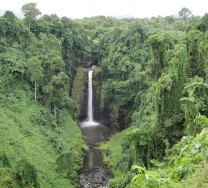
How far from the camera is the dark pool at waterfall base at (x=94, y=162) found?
88.0ft

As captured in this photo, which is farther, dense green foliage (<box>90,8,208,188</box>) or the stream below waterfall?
the stream below waterfall

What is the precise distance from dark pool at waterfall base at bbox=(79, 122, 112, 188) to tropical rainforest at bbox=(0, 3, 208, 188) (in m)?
0.84

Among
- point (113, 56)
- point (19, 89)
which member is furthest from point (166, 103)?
point (113, 56)

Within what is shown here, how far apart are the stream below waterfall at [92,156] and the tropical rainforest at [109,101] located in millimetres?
854

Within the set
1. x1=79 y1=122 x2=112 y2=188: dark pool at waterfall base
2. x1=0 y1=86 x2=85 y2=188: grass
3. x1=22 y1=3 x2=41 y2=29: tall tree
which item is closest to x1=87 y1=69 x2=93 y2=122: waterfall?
x1=79 y1=122 x2=112 y2=188: dark pool at waterfall base

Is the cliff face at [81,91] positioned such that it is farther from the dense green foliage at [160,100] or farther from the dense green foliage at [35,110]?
the dense green foliage at [160,100]

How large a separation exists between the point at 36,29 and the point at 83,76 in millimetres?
9989

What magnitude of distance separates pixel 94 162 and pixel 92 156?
4.86 feet

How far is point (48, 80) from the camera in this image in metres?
37.1

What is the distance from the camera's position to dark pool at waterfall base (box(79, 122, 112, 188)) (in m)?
26.8

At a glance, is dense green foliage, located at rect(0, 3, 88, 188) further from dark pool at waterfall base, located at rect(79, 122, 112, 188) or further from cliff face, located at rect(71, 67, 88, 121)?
cliff face, located at rect(71, 67, 88, 121)

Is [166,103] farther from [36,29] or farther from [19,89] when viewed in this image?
[36,29]

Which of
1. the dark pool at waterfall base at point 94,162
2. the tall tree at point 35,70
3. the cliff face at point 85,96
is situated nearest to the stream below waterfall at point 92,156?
the dark pool at waterfall base at point 94,162

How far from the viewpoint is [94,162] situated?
3105cm
